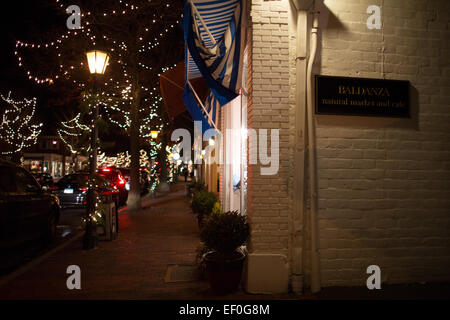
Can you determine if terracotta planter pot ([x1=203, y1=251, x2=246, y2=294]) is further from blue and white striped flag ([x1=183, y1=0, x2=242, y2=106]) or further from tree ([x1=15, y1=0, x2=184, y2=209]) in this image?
tree ([x1=15, y1=0, x2=184, y2=209])

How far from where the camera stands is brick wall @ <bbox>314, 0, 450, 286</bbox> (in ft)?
18.0

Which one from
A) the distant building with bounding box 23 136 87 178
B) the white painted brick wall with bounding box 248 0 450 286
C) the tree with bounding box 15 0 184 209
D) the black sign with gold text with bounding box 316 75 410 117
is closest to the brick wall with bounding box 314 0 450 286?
the white painted brick wall with bounding box 248 0 450 286

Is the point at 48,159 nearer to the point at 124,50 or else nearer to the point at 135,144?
the point at 135,144

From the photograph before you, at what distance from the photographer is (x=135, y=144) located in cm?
1448

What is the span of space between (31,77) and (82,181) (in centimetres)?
459

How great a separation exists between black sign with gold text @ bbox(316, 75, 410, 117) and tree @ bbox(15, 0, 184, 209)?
353 inches

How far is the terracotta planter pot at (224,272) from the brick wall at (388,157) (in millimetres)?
1331

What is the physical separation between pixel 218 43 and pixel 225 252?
129 inches

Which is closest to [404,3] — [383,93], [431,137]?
[383,93]

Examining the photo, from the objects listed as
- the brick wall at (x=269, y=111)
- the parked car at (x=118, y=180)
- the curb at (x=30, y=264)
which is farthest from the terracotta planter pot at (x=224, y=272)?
the parked car at (x=118, y=180)

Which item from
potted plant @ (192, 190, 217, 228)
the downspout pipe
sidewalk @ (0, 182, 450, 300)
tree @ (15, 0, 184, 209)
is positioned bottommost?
sidewalk @ (0, 182, 450, 300)

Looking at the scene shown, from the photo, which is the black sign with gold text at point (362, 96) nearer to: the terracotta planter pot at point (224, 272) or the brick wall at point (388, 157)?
the brick wall at point (388, 157)

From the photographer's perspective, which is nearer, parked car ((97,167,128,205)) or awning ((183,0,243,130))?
awning ((183,0,243,130))
